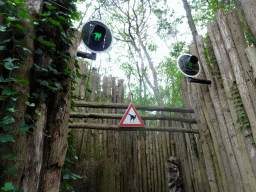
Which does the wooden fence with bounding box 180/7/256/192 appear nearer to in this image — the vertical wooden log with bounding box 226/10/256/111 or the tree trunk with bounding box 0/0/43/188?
the vertical wooden log with bounding box 226/10/256/111

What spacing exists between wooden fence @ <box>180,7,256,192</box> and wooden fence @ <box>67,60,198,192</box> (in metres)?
0.44

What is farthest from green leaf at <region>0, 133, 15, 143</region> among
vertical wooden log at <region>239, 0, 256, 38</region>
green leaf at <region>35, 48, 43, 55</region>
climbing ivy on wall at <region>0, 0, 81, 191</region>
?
vertical wooden log at <region>239, 0, 256, 38</region>

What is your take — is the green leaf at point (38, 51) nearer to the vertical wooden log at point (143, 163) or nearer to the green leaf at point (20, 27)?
the green leaf at point (20, 27)

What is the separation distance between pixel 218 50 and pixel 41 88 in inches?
103

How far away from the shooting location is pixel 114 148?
4004 mm

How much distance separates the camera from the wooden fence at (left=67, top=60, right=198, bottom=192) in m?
3.67

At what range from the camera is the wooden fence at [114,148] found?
367cm

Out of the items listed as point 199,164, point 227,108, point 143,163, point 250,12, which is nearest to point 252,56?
point 250,12

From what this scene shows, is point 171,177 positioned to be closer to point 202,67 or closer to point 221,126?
point 221,126

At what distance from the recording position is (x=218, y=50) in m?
2.89

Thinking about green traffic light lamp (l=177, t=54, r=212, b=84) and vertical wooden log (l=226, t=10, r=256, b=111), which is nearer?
vertical wooden log (l=226, t=10, r=256, b=111)

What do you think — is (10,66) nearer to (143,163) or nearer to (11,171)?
(11,171)

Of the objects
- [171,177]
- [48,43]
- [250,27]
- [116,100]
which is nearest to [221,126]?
[250,27]

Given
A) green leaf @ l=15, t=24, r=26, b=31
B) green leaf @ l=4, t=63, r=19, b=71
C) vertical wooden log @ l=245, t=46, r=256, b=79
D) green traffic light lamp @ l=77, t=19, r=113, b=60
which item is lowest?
green leaf @ l=4, t=63, r=19, b=71
